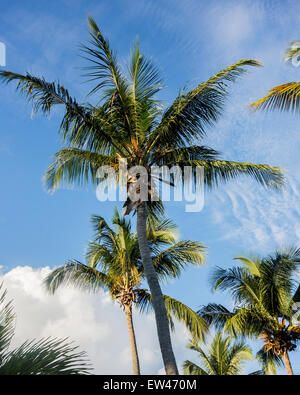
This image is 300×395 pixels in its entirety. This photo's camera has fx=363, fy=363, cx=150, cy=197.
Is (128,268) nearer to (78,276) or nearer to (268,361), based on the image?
(78,276)

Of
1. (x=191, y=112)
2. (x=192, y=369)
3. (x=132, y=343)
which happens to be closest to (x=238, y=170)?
(x=191, y=112)

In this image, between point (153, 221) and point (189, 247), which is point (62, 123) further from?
point (189, 247)

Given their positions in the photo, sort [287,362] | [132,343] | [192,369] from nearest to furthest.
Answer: [132,343] → [287,362] → [192,369]

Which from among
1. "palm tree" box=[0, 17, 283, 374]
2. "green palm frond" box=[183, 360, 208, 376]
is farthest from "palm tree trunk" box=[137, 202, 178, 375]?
"green palm frond" box=[183, 360, 208, 376]

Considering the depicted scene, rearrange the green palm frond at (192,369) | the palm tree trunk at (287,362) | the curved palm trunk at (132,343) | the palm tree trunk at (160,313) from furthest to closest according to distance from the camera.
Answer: the green palm frond at (192,369) → the palm tree trunk at (287,362) → the curved palm trunk at (132,343) → the palm tree trunk at (160,313)

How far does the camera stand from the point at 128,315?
514 inches

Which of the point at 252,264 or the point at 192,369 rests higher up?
the point at 252,264

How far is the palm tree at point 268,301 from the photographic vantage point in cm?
1465

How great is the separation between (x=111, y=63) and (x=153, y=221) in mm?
4307

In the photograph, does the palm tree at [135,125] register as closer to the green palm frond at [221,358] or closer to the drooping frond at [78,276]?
the drooping frond at [78,276]

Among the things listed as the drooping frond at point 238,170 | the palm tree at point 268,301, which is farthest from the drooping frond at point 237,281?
the drooping frond at point 238,170

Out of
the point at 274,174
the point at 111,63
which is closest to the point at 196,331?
the point at 274,174

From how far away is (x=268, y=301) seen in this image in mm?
15070
